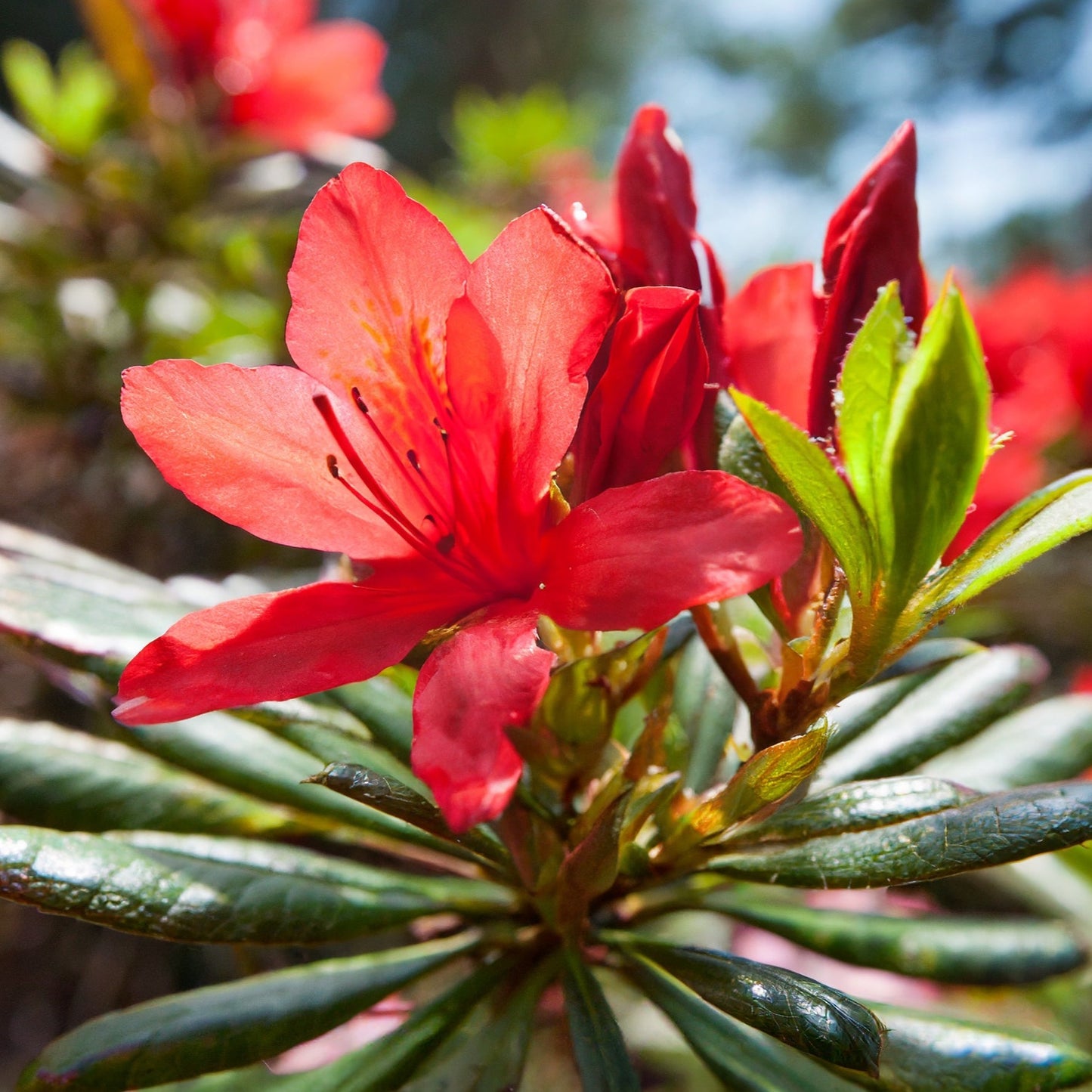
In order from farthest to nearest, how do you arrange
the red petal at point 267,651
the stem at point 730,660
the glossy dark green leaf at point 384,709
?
the glossy dark green leaf at point 384,709 < the stem at point 730,660 < the red petal at point 267,651

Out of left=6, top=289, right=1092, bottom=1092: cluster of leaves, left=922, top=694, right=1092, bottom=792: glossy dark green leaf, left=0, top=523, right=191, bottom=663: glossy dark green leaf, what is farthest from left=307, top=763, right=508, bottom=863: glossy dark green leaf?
left=922, top=694, right=1092, bottom=792: glossy dark green leaf

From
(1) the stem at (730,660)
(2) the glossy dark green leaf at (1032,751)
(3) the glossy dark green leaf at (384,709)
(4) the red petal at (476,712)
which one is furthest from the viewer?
(2) the glossy dark green leaf at (1032,751)

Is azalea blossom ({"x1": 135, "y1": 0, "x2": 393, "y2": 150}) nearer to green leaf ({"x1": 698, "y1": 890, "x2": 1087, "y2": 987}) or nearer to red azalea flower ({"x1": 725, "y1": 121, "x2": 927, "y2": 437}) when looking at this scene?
red azalea flower ({"x1": 725, "y1": 121, "x2": 927, "y2": 437})

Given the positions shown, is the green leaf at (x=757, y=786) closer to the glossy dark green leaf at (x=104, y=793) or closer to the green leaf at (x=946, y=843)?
the green leaf at (x=946, y=843)

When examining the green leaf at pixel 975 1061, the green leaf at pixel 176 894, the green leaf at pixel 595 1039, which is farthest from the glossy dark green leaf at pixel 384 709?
the green leaf at pixel 975 1061

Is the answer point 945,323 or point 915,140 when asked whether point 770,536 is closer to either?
point 945,323

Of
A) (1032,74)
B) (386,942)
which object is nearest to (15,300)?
(386,942)
